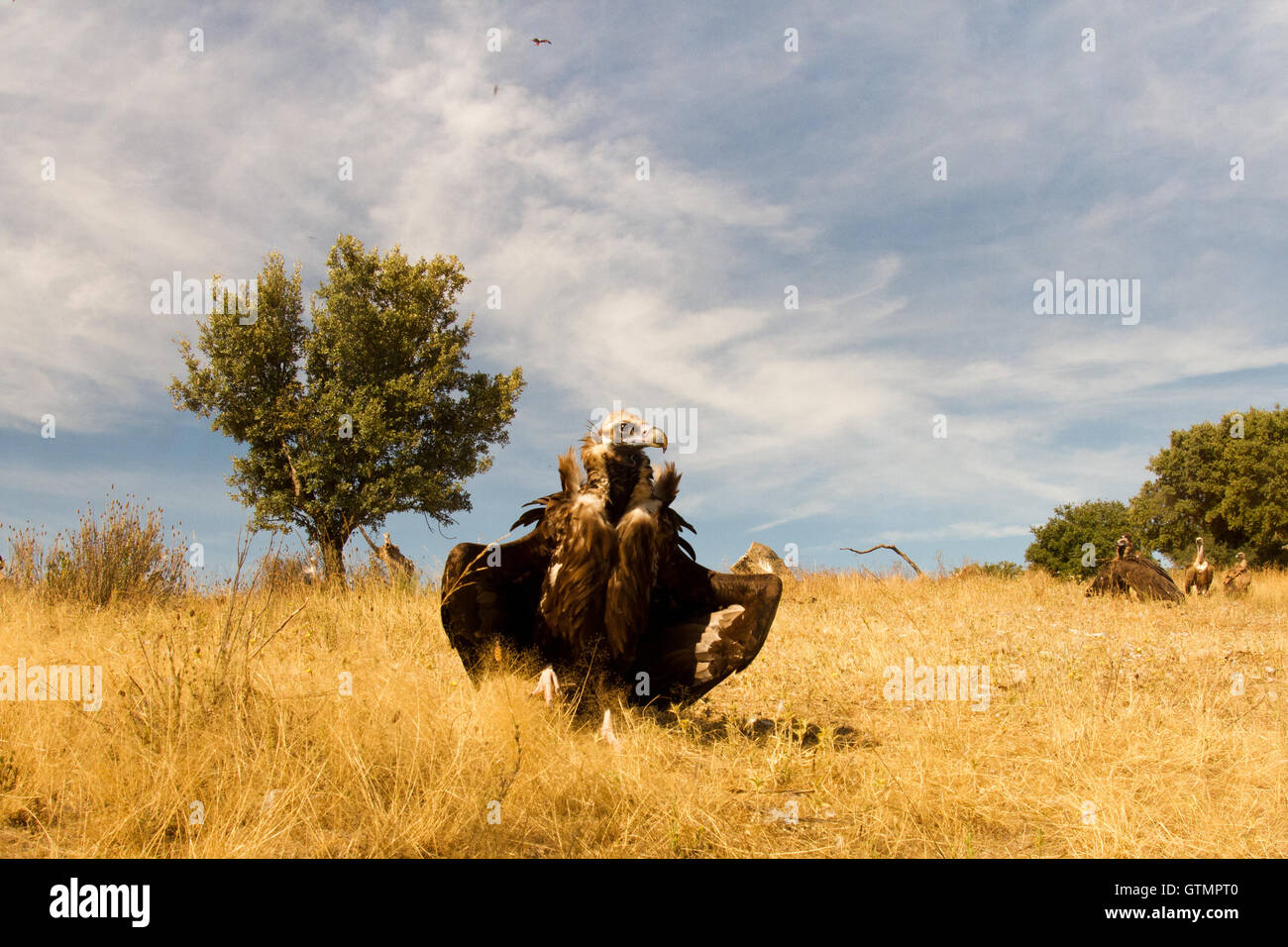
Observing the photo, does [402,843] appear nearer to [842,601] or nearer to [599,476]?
[599,476]

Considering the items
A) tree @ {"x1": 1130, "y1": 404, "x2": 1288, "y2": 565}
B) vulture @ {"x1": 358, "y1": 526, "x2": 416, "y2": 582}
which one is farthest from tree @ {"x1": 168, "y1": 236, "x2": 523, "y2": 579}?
tree @ {"x1": 1130, "y1": 404, "x2": 1288, "y2": 565}

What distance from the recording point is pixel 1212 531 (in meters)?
35.6

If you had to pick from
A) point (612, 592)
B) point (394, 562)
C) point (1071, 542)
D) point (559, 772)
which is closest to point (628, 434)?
point (612, 592)

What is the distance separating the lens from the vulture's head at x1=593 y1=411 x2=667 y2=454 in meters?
4.97

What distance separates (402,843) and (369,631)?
5.81 m

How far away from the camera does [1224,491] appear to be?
34844 millimetres

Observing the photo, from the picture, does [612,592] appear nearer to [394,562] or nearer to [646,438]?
[646,438]

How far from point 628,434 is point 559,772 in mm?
2059

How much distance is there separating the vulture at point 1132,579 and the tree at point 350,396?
18058mm

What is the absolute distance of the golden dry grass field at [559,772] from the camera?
154 inches

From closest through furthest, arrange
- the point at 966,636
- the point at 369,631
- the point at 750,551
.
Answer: the point at 369,631
the point at 966,636
the point at 750,551

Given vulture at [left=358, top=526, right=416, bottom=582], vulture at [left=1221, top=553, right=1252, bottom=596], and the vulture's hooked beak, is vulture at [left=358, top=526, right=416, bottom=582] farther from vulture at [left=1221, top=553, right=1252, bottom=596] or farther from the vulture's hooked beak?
vulture at [left=1221, top=553, right=1252, bottom=596]

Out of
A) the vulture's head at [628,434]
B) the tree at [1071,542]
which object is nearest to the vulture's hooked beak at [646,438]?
the vulture's head at [628,434]
